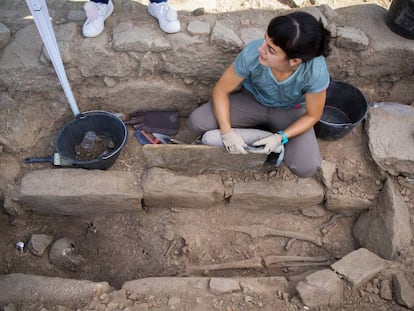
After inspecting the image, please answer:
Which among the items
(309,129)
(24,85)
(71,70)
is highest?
(309,129)

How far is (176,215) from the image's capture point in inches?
117

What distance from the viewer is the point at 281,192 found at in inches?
111

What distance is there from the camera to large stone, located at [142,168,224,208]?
2.78 m

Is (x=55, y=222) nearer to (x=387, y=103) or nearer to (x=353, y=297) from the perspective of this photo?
(x=353, y=297)

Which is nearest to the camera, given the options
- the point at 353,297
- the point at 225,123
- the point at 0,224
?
the point at 353,297

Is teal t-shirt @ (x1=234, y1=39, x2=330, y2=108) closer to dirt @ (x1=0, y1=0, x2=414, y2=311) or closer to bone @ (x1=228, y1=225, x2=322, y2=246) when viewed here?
dirt @ (x1=0, y1=0, x2=414, y2=311)

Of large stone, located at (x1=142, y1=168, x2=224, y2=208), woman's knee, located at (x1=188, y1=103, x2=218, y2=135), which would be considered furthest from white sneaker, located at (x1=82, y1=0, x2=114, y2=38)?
large stone, located at (x1=142, y1=168, x2=224, y2=208)

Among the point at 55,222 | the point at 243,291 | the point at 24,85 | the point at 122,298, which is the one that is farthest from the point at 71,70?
the point at 243,291

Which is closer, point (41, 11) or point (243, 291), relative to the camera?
point (41, 11)

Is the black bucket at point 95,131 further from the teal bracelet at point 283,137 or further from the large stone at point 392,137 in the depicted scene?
the large stone at point 392,137

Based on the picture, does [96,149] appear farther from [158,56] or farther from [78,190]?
[158,56]

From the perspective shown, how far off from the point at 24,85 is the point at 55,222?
3.54ft

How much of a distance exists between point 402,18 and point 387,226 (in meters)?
1.55

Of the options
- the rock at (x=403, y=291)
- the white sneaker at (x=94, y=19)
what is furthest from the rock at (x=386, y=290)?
the white sneaker at (x=94, y=19)
